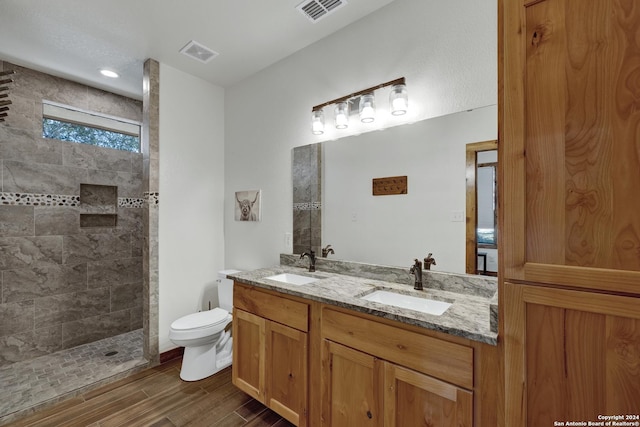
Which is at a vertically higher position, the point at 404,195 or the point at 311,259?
the point at 404,195

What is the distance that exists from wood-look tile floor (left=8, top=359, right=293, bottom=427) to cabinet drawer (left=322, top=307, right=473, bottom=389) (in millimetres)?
901

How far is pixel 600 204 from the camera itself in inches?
31.1

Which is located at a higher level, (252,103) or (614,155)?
(252,103)

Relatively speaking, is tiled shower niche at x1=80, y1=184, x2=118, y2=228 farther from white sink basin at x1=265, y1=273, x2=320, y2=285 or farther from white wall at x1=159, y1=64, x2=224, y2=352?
white sink basin at x1=265, y1=273, x2=320, y2=285

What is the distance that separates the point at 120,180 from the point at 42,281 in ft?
3.87

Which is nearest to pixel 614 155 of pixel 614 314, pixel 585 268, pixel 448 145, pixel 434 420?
pixel 585 268

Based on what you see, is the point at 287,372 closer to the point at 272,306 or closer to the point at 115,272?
the point at 272,306

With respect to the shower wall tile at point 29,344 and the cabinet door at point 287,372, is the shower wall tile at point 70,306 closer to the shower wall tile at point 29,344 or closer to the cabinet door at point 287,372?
the shower wall tile at point 29,344

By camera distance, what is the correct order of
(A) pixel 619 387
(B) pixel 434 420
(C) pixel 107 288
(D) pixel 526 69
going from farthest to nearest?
(C) pixel 107 288 < (B) pixel 434 420 < (D) pixel 526 69 < (A) pixel 619 387

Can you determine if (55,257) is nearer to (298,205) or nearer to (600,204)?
(298,205)

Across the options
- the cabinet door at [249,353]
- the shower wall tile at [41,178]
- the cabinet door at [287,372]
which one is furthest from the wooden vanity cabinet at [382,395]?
the shower wall tile at [41,178]

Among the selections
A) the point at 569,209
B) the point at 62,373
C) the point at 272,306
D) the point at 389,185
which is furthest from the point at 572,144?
the point at 62,373

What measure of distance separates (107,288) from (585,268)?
3.82 m

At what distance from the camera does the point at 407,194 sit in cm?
176
